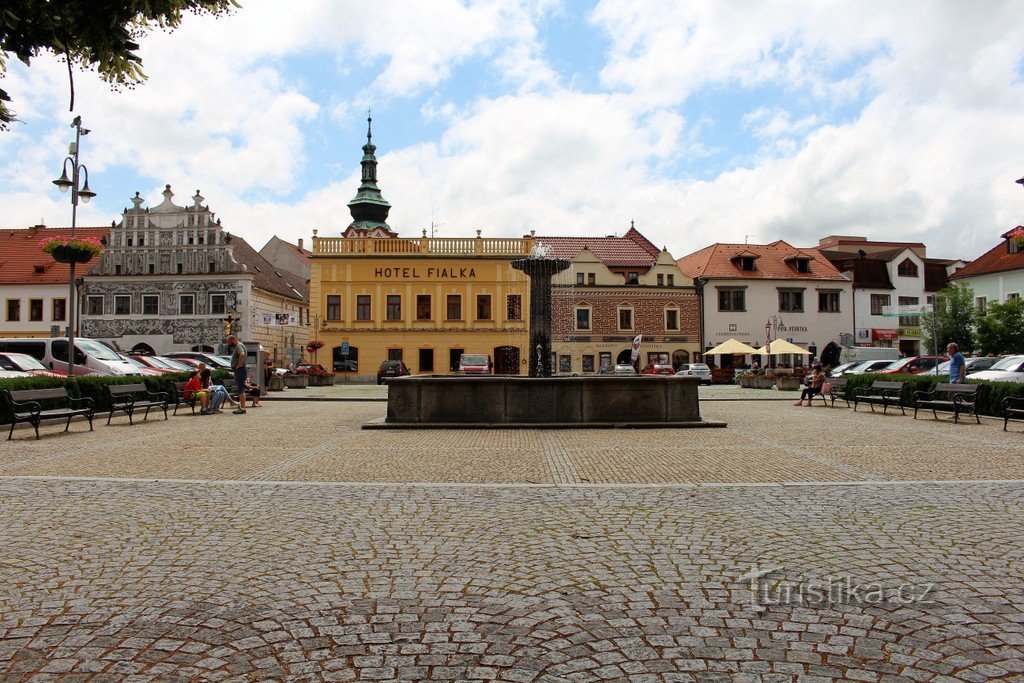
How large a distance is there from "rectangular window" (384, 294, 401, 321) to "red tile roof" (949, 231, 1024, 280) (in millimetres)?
41470

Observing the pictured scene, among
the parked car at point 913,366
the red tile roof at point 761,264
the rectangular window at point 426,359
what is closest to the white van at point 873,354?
the parked car at point 913,366

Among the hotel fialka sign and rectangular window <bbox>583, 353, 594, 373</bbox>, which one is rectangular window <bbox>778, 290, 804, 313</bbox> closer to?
rectangular window <bbox>583, 353, 594, 373</bbox>

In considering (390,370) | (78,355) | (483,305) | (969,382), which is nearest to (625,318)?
(483,305)

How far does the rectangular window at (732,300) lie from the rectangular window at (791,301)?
2.86 m

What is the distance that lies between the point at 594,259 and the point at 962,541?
50.9 meters

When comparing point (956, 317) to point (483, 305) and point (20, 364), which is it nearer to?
point (483, 305)

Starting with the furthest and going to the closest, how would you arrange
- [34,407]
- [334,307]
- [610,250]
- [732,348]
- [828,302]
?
[610,250]
[828,302]
[334,307]
[732,348]
[34,407]

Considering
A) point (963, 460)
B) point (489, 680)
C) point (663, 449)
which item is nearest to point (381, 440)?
point (663, 449)

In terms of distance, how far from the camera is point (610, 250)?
5925 centimetres

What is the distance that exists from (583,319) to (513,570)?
1996 inches

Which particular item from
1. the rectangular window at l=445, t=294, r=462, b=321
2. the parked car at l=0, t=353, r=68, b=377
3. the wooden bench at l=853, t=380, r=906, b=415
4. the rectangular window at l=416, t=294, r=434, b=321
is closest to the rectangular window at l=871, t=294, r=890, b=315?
the rectangular window at l=445, t=294, r=462, b=321

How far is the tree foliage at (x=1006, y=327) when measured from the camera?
147 feet

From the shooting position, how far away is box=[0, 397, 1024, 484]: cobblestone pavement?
9.20 m

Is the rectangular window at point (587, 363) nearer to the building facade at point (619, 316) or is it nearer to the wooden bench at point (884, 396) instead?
the building facade at point (619, 316)
